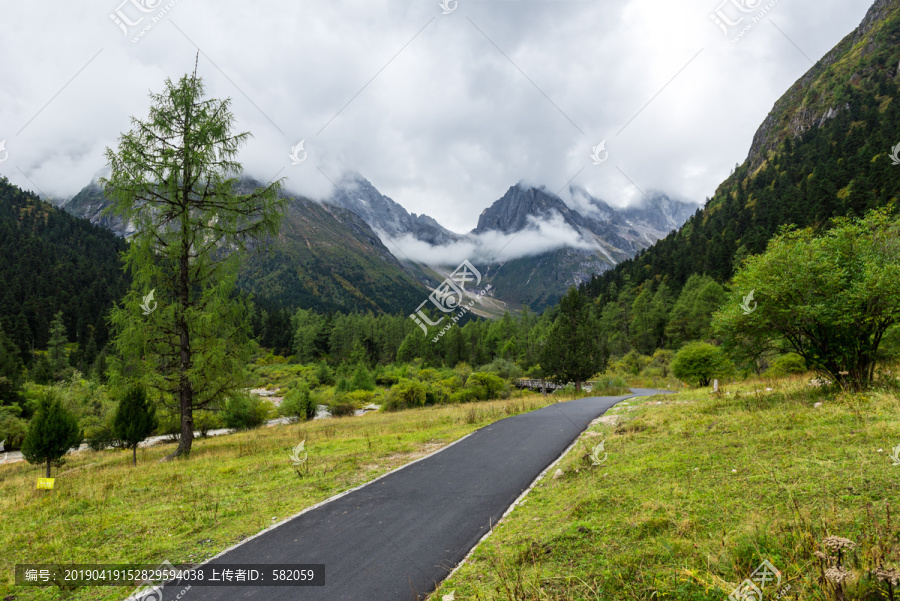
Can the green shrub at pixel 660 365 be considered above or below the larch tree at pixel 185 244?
below

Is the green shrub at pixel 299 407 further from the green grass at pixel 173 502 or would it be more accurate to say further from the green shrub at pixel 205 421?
the green grass at pixel 173 502

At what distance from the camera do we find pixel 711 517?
5348 millimetres

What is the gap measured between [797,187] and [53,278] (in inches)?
6859

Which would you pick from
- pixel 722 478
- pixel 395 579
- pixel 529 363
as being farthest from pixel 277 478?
pixel 529 363

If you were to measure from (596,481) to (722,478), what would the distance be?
2252mm

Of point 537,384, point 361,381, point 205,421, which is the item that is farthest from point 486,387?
point 205,421

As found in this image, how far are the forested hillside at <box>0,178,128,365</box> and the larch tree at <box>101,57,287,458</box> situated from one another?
7508 cm

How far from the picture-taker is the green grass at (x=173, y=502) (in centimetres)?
677

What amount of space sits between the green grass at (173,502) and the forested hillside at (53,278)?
80.3 metres

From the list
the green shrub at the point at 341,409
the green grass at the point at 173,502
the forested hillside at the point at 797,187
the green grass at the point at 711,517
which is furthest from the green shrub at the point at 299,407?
the forested hillside at the point at 797,187

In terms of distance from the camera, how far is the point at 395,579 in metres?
5.46

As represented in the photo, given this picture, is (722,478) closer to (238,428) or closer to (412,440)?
(412,440)

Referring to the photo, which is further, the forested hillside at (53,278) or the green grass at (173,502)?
the forested hillside at (53,278)

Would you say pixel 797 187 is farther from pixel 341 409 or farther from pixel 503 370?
pixel 341 409
